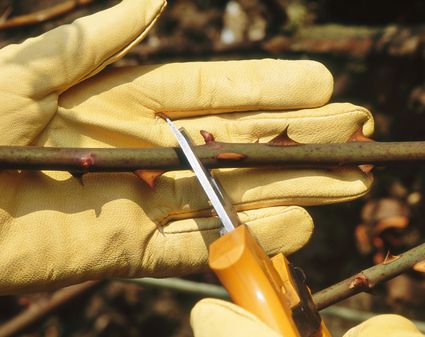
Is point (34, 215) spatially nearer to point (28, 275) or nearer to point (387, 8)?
point (28, 275)

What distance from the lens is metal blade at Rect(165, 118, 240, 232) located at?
1324 millimetres

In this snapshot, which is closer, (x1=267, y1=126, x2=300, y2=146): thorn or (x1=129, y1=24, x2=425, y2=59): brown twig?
(x1=267, y1=126, x2=300, y2=146): thorn

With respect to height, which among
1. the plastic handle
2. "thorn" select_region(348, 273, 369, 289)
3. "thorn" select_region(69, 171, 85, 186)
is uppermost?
"thorn" select_region(69, 171, 85, 186)

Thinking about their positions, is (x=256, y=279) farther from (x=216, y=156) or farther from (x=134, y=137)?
(x=134, y=137)

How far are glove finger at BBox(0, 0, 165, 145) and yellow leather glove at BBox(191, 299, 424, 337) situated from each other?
0.47m

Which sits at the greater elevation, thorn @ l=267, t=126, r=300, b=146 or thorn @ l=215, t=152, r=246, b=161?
thorn @ l=267, t=126, r=300, b=146

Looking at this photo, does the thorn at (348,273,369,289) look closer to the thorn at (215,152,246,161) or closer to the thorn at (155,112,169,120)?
the thorn at (215,152,246,161)

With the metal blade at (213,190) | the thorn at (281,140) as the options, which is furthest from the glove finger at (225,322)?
the thorn at (281,140)

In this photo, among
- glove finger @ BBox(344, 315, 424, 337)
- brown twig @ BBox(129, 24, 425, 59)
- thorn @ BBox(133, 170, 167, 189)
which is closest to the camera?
glove finger @ BBox(344, 315, 424, 337)

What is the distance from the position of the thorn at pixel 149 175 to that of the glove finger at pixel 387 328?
47cm

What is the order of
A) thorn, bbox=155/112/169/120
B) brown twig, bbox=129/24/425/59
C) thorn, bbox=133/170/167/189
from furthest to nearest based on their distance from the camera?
1. brown twig, bbox=129/24/425/59
2. thorn, bbox=155/112/169/120
3. thorn, bbox=133/170/167/189

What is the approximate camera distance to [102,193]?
144cm

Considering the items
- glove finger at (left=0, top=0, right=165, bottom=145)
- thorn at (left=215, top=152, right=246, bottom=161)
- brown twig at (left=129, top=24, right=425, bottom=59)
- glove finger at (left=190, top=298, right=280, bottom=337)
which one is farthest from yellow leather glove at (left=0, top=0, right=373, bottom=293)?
brown twig at (left=129, top=24, right=425, bottom=59)

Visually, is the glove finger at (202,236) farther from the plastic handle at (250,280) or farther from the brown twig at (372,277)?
the plastic handle at (250,280)
